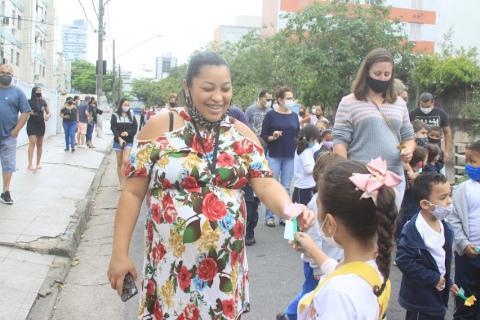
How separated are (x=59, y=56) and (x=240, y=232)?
7812 centimetres

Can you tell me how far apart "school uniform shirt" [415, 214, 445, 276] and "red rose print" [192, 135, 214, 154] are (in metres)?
1.85

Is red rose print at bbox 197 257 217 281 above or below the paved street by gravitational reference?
above

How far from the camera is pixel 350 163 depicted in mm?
2324

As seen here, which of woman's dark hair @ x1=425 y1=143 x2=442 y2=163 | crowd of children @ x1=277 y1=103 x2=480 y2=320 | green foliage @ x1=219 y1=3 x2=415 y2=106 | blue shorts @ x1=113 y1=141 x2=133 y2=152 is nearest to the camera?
crowd of children @ x1=277 y1=103 x2=480 y2=320

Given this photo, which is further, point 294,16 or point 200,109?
point 294,16

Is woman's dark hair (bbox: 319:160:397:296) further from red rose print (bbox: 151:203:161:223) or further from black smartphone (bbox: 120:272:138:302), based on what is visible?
black smartphone (bbox: 120:272:138:302)

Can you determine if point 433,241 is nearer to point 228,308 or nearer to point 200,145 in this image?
point 228,308

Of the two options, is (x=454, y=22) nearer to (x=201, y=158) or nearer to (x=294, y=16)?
(x=294, y=16)

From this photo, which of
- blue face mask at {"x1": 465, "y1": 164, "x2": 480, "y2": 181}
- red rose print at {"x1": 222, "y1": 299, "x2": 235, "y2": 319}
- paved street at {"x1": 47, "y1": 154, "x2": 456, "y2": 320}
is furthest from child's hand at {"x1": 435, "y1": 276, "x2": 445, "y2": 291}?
red rose print at {"x1": 222, "y1": 299, "x2": 235, "y2": 319}

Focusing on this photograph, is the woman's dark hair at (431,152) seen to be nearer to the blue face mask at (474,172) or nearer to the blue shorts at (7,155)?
the blue face mask at (474,172)

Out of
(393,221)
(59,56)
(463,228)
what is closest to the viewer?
(393,221)

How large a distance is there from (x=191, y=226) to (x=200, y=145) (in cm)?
39

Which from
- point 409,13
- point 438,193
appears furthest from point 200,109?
point 409,13

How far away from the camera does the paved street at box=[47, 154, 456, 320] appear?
470cm
